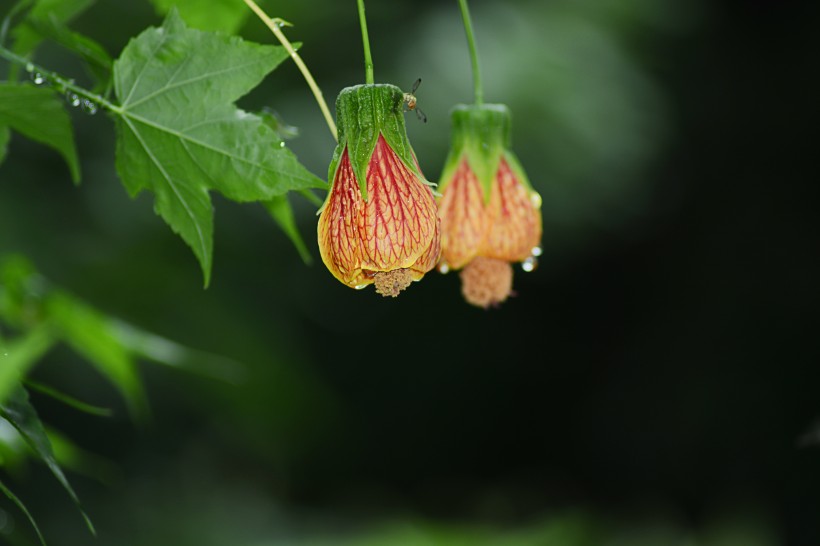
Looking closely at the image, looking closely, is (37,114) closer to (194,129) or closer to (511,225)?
(194,129)

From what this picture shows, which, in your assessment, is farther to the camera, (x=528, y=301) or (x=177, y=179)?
(x=528, y=301)

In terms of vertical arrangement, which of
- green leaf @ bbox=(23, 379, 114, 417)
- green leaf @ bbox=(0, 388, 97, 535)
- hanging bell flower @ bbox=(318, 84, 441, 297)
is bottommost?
green leaf @ bbox=(0, 388, 97, 535)

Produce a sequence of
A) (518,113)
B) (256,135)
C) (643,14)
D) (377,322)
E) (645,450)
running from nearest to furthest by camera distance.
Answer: (256,135) < (518,113) < (643,14) < (377,322) < (645,450)

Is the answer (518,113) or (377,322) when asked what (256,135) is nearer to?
(518,113)

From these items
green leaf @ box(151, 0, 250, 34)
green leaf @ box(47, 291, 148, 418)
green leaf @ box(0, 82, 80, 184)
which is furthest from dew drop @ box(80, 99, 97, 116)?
green leaf @ box(47, 291, 148, 418)

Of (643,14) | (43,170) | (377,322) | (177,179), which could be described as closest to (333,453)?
(377,322)

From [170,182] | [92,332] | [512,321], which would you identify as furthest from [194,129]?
[512,321]

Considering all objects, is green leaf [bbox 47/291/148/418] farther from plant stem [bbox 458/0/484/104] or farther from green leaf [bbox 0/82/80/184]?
plant stem [bbox 458/0/484/104]
